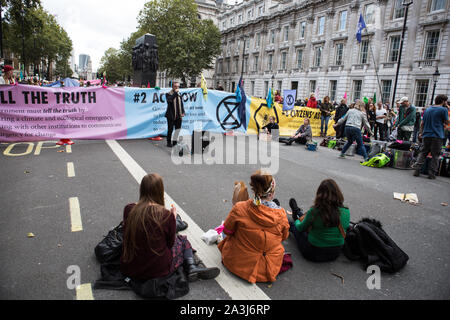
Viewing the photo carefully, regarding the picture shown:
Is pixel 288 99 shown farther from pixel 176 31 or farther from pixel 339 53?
pixel 176 31

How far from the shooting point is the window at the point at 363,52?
32719 millimetres

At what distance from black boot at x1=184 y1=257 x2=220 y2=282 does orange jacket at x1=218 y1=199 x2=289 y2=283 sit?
0.77ft

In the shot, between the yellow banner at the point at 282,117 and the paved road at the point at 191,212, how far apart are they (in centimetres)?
445

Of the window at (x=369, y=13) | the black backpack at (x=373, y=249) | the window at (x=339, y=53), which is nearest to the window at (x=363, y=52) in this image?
the window at (x=369, y=13)

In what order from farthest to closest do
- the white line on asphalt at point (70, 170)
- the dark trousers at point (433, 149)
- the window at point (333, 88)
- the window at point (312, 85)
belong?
1. the window at point (312, 85)
2. the window at point (333, 88)
3. the dark trousers at point (433, 149)
4. the white line on asphalt at point (70, 170)

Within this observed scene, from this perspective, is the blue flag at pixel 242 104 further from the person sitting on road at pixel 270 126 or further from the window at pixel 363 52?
the window at pixel 363 52

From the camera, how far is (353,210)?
5.41 meters

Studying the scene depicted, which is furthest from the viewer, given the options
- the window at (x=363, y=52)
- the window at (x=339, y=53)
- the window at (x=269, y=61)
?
the window at (x=269, y=61)

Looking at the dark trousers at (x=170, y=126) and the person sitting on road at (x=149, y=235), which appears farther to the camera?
the dark trousers at (x=170, y=126)

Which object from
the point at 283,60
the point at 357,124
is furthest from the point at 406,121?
the point at 283,60

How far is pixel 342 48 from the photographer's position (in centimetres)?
3566

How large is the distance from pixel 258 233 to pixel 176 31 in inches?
2152

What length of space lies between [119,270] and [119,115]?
28.3ft
